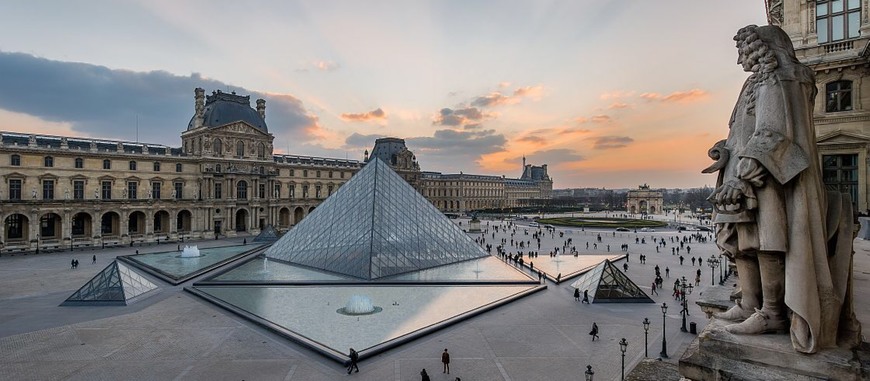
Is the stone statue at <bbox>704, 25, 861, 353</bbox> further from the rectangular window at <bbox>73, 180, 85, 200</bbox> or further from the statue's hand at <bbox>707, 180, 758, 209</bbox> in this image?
the rectangular window at <bbox>73, 180, 85, 200</bbox>

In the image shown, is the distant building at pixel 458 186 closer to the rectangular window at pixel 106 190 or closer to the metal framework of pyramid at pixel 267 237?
the metal framework of pyramid at pixel 267 237

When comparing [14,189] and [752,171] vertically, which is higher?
[14,189]

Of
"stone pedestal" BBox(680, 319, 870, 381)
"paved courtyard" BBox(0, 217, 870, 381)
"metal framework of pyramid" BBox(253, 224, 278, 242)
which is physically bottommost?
"paved courtyard" BBox(0, 217, 870, 381)

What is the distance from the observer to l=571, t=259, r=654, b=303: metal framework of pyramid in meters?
18.9

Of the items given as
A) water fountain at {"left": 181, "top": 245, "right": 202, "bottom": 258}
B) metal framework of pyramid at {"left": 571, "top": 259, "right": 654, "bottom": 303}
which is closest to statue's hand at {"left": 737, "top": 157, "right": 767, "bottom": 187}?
metal framework of pyramid at {"left": 571, "top": 259, "right": 654, "bottom": 303}

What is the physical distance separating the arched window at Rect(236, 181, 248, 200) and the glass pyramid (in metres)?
22.0

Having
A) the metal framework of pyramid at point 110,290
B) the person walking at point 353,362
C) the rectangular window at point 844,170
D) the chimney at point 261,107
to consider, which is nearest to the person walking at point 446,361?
the person walking at point 353,362

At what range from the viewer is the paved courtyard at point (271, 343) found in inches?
450

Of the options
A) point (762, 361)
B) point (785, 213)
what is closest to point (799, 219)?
point (785, 213)

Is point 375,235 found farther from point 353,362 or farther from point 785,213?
point 785,213

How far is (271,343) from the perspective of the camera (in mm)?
13734

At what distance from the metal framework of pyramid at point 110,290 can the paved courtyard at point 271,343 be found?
0.68 m

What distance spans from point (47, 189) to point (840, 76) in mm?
52499

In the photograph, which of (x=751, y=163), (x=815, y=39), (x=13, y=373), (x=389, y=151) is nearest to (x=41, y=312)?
(x=13, y=373)
